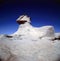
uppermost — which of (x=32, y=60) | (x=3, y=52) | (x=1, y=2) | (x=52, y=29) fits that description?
(x=52, y=29)

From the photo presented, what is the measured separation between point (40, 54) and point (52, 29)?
21.9ft

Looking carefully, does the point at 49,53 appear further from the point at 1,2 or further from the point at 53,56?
the point at 1,2

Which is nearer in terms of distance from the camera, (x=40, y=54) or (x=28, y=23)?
(x=40, y=54)

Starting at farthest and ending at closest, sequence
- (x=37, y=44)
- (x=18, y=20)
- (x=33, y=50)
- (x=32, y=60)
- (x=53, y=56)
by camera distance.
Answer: (x=18, y=20), (x=37, y=44), (x=33, y=50), (x=53, y=56), (x=32, y=60)

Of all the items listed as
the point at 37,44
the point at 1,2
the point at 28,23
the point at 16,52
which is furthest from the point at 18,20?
the point at 1,2

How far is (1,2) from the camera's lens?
4.09 metres

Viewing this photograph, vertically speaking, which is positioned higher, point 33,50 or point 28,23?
point 28,23

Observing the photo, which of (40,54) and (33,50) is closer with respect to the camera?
(40,54)

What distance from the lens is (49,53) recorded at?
19.0 ft

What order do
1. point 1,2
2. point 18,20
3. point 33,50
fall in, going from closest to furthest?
point 1,2, point 33,50, point 18,20

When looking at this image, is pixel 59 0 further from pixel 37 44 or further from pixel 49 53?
pixel 37 44

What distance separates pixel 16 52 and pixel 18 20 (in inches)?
406

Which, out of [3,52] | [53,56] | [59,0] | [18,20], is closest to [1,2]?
[59,0]

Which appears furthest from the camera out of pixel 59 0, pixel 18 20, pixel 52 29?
pixel 18 20
